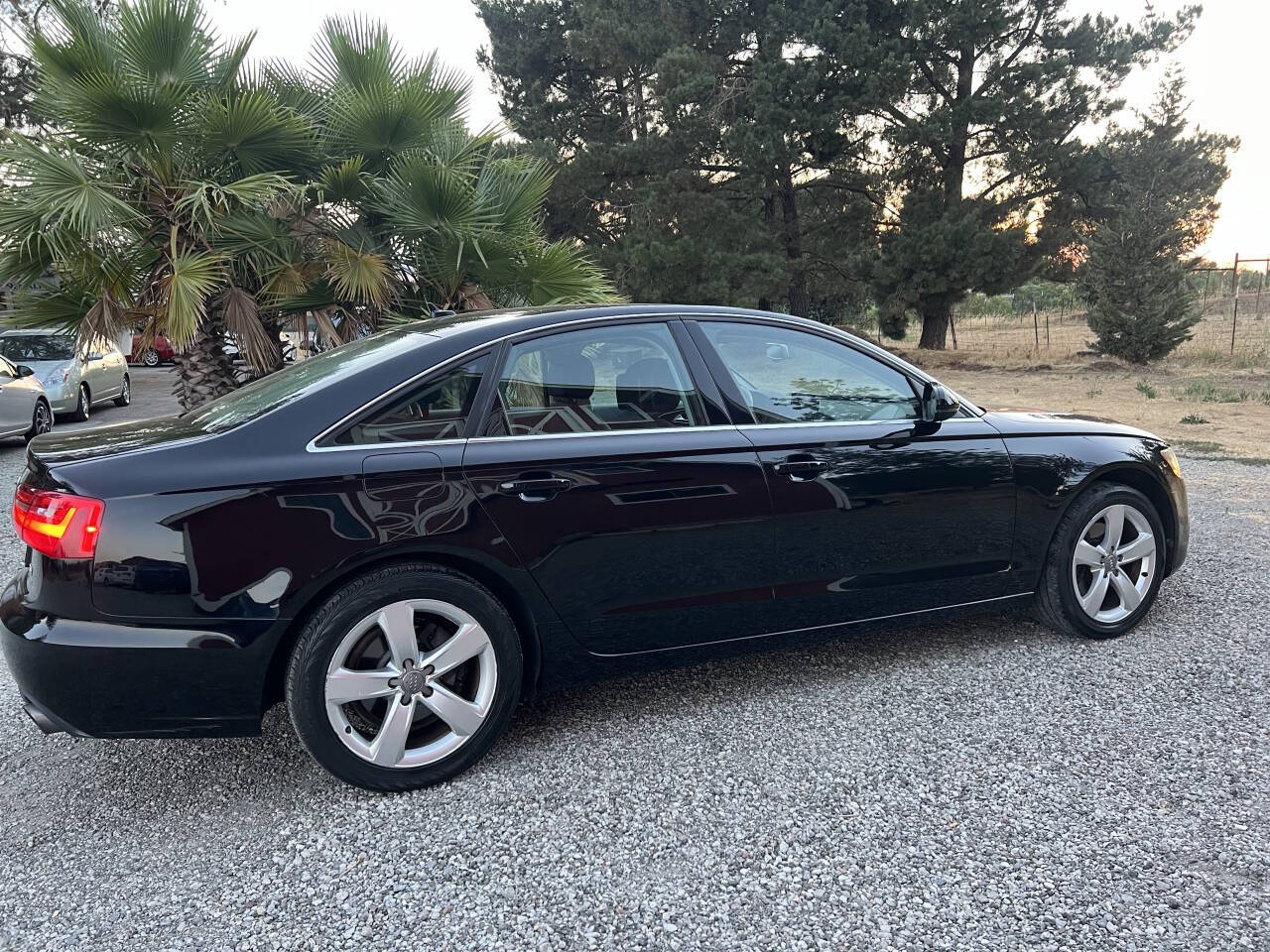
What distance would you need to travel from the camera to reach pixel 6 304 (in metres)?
8.18

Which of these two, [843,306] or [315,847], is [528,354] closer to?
[315,847]

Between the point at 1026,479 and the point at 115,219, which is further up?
the point at 115,219

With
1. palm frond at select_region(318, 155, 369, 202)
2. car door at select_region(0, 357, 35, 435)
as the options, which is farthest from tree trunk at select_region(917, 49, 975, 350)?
car door at select_region(0, 357, 35, 435)

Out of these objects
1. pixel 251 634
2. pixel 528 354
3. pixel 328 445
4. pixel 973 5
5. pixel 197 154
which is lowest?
pixel 251 634

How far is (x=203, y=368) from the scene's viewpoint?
8.55 metres

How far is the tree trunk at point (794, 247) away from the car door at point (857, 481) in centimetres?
2011

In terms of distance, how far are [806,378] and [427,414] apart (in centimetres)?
147

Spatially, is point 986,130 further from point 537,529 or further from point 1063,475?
point 537,529

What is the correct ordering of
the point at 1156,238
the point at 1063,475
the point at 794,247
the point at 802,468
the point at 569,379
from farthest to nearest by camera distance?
1. the point at 794,247
2. the point at 1156,238
3. the point at 1063,475
4. the point at 802,468
5. the point at 569,379

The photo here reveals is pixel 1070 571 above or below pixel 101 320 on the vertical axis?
below

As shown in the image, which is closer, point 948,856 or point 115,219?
point 948,856

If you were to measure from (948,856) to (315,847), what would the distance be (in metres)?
1.74

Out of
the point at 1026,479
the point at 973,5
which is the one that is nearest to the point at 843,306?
the point at 973,5

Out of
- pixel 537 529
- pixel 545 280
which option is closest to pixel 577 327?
pixel 537 529
